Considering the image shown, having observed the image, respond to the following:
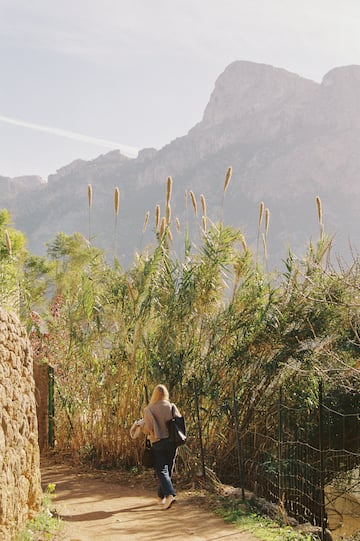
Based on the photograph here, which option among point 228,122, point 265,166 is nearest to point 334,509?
point 265,166

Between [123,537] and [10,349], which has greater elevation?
[10,349]

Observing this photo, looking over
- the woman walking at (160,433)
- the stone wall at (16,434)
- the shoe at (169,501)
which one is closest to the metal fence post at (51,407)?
the woman walking at (160,433)

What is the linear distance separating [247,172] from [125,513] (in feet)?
327

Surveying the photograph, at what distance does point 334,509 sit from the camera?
8.25 meters

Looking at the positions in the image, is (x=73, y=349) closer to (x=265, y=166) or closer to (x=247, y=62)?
(x=265, y=166)

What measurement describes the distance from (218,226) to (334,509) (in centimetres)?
397

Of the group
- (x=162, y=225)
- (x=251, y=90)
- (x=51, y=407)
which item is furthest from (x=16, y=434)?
(x=251, y=90)

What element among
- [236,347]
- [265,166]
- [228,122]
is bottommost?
[236,347]

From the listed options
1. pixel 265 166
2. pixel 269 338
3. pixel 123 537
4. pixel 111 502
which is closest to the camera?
pixel 123 537

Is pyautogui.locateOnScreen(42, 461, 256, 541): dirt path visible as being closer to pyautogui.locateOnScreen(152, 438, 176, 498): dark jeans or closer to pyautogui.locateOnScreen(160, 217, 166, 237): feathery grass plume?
pyautogui.locateOnScreen(152, 438, 176, 498): dark jeans

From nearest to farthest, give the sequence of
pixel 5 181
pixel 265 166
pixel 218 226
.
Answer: pixel 218 226, pixel 265 166, pixel 5 181

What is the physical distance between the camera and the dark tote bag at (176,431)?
6418 mm

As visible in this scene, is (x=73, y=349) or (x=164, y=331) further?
(x=73, y=349)

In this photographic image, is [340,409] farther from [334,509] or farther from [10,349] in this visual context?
[10,349]
